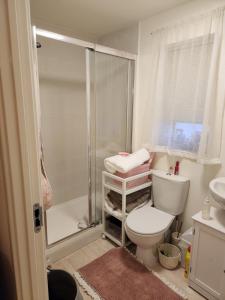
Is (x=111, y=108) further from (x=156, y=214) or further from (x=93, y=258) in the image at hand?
(x=93, y=258)

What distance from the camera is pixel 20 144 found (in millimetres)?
649

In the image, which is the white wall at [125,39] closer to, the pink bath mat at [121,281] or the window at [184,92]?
the window at [184,92]

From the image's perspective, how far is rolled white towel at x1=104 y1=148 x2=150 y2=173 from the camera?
6.50ft

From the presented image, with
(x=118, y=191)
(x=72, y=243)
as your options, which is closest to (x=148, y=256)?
(x=118, y=191)

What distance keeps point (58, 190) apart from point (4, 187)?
227 centimetres

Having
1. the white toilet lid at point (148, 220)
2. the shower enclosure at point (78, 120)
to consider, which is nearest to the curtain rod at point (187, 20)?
the shower enclosure at point (78, 120)

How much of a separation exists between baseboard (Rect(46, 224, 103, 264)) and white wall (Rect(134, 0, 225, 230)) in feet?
3.11

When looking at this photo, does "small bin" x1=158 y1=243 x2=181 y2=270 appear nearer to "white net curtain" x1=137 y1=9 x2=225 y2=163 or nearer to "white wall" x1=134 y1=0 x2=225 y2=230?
"white wall" x1=134 y1=0 x2=225 y2=230

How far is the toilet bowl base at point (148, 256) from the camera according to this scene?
6.25 ft

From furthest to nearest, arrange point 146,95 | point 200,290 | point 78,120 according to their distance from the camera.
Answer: point 78,120 → point 146,95 → point 200,290

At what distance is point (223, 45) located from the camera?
162 centimetres

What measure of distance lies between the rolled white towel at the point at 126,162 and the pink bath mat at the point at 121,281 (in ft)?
2.80

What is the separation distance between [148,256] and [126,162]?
0.88 metres

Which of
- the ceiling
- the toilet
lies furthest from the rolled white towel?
Result: the ceiling
